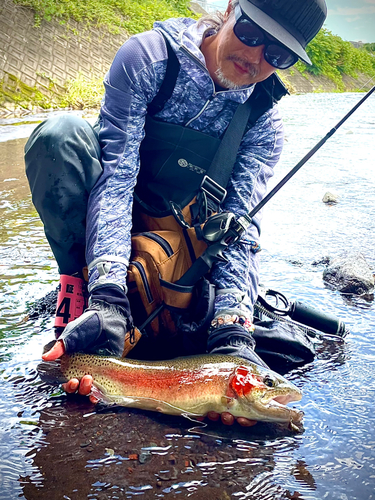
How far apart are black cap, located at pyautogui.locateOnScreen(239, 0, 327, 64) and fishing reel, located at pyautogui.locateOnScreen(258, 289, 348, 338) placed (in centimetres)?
134

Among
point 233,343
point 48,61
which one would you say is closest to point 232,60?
point 233,343

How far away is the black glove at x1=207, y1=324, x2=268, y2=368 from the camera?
2275 mm

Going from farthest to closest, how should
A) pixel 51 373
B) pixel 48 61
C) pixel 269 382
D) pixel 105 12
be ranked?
pixel 105 12, pixel 48 61, pixel 51 373, pixel 269 382

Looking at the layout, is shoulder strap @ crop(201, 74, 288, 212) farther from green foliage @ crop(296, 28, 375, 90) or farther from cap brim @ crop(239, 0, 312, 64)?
green foliage @ crop(296, 28, 375, 90)

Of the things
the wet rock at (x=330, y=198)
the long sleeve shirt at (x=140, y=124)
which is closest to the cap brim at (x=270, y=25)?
the long sleeve shirt at (x=140, y=124)

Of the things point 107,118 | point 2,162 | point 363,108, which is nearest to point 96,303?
point 107,118

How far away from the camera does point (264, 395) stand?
1.99 meters

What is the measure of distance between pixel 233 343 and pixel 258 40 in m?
1.46

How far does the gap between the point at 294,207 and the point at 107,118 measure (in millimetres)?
3520

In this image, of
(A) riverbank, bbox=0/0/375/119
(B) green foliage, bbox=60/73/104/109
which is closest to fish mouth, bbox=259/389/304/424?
(A) riverbank, bbox=0/0/375/119

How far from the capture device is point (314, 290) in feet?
11.1

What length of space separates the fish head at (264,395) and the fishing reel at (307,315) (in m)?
0.81

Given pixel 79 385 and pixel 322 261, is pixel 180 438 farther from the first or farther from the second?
pixel 322 261

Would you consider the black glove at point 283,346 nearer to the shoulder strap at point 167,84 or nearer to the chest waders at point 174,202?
the chest waders at point 174,202
